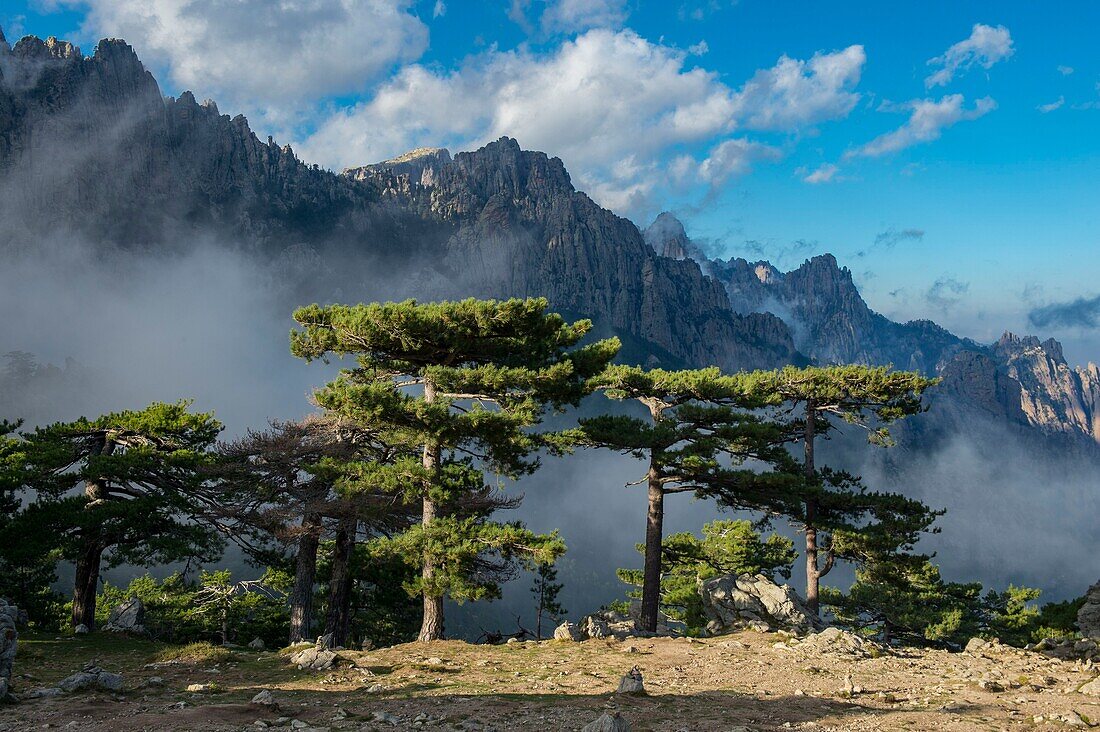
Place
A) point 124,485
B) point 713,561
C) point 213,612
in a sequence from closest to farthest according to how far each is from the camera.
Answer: point 124,485 < point 213,612 < point 713,561

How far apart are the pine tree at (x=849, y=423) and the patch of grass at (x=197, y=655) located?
1871 cm

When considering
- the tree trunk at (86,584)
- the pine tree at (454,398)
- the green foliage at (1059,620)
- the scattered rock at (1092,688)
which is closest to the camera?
the scattered rock at (1092,688)

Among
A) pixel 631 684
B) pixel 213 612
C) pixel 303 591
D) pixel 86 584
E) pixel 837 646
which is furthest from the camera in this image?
pixel 213 612

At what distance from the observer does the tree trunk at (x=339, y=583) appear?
67.4ft

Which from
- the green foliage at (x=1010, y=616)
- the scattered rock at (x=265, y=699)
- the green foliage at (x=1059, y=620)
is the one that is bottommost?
the green foliage at (x=1010, y=616)

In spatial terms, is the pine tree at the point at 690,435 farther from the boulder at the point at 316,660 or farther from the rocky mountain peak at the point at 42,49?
the rocky mountain peak at the point at 42,49

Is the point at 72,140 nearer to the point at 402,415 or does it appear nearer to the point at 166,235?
the point at 166,235

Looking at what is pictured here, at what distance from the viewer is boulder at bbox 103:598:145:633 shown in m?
21.8

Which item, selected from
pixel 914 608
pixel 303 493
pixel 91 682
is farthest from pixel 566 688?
pixel 914 608

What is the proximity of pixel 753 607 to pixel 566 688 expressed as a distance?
1344 cm

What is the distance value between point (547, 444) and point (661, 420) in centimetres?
419

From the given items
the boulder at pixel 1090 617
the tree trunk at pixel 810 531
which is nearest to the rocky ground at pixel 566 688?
the tree trunk at pixel 810 531

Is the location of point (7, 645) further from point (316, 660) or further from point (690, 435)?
point (690, 435)

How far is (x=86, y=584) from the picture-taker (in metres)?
22.1
